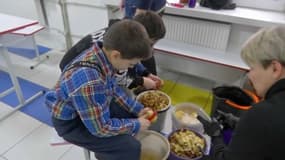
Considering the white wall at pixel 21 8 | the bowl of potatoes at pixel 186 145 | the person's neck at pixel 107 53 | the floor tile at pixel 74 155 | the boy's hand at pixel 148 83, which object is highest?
the person's neck at pixel 107 53

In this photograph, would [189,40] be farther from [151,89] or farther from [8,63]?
[8,63]

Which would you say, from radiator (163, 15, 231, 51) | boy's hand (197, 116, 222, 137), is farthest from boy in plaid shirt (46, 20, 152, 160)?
radiator (163, 15, 231, 51)

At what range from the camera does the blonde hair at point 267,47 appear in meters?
0.73

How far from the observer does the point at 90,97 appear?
3.22ft

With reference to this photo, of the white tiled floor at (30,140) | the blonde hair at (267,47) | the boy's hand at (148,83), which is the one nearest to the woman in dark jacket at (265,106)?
the blonde hair at (267,47)

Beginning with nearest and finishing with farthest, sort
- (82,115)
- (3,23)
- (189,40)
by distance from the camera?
(82,115) → (3,23) → (189,40)

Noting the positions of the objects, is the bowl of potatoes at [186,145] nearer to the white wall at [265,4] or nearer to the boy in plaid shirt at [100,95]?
the boy in plaid shirt at [100,95]

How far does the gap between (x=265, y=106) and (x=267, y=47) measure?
0.63 ft

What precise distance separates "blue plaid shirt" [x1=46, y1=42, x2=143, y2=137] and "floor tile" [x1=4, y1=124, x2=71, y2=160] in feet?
2.51

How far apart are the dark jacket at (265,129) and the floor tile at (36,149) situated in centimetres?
140

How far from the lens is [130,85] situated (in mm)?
1757

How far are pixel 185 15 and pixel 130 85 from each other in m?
0.99

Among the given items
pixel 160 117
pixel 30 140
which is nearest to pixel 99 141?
pixel 160 117

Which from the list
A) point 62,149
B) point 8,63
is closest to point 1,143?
point 62,149
